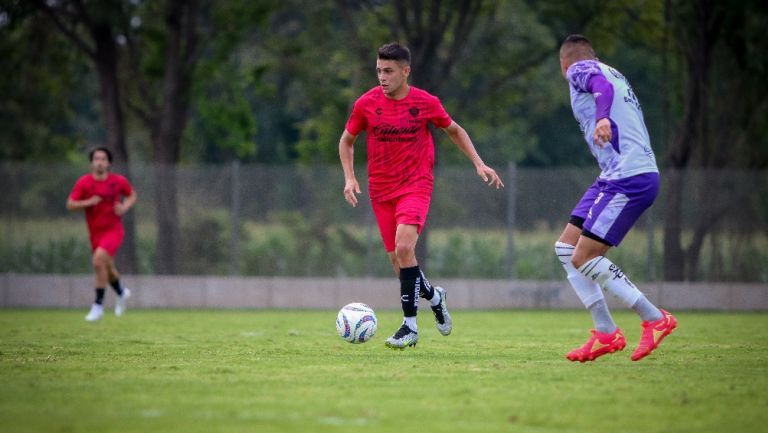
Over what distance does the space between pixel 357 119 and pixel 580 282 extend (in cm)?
243

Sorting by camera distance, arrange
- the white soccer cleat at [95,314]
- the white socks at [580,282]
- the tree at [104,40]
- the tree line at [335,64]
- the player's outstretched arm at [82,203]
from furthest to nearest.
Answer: the tree at [104,40]
the tree line at [335,64]
the player's outstretched arm at [82,203]
the white soccer cleat at [95,314]
the white socks at [580,282]

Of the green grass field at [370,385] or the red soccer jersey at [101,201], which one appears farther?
the red soccer jersey at [101,201]

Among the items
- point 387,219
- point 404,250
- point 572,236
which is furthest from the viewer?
point 387,219

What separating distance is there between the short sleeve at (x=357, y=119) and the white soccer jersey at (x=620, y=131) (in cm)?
201

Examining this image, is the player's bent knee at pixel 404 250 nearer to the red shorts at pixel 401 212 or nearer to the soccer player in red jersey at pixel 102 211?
the red shorts at pixel 401 212

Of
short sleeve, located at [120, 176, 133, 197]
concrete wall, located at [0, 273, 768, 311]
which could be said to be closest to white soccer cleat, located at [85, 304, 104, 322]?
short sleeve, located at [120, 176, 133, 197]

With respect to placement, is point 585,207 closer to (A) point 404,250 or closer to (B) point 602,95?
(B) point 602,95

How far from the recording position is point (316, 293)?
835 inches

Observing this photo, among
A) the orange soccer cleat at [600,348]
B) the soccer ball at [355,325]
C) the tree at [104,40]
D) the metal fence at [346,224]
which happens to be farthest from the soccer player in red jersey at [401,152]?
the tree at [104,40]

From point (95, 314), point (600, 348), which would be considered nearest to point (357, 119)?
point (600, 348)

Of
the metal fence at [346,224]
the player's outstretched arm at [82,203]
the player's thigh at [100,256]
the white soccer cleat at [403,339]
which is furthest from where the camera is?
the metal fence at [346,224]

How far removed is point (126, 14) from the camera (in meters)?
23.6

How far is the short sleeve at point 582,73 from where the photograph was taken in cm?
866

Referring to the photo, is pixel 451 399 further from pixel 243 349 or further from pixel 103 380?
pixel 243 349
